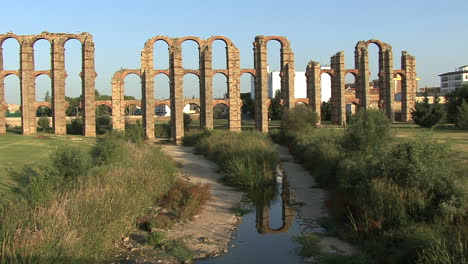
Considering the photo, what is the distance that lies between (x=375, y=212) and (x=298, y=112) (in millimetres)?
25041

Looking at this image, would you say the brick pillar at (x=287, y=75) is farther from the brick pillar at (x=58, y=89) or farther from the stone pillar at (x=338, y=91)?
the brick pillar at (x=58, y=89)

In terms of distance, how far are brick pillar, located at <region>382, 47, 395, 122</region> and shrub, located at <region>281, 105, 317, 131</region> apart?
1403 centimetres

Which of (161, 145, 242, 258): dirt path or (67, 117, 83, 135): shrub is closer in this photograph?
(161, 145, 242, 258): dirt path

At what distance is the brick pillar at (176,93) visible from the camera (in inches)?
1576

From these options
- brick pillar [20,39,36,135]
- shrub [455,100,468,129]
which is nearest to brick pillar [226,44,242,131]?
brick pillar [20,39,36,135]

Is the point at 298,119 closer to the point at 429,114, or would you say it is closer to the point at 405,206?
the point at 429,114

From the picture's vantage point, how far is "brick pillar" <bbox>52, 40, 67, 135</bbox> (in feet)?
134

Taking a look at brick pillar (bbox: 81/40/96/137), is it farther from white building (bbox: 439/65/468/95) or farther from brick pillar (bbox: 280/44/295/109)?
white building (bbox: 439/65/468/95)

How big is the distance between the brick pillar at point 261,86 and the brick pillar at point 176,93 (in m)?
7.09

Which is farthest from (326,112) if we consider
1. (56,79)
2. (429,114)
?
(56,79)

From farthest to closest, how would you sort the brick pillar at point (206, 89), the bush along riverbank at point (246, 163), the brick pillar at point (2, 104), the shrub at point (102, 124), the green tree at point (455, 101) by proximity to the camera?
the shrub at point (102, 124) < the brick pillar at point (206, 89) < the brick pillar at point (2, 104) < the green tree at point (455, 101) < the bush along riverbank at point (246, 163)

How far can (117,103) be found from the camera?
41.9 m

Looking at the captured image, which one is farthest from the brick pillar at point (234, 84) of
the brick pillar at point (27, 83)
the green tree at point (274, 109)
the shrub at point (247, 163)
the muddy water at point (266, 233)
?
the muddy water at point (266, 233)

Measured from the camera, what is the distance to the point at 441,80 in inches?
4257
